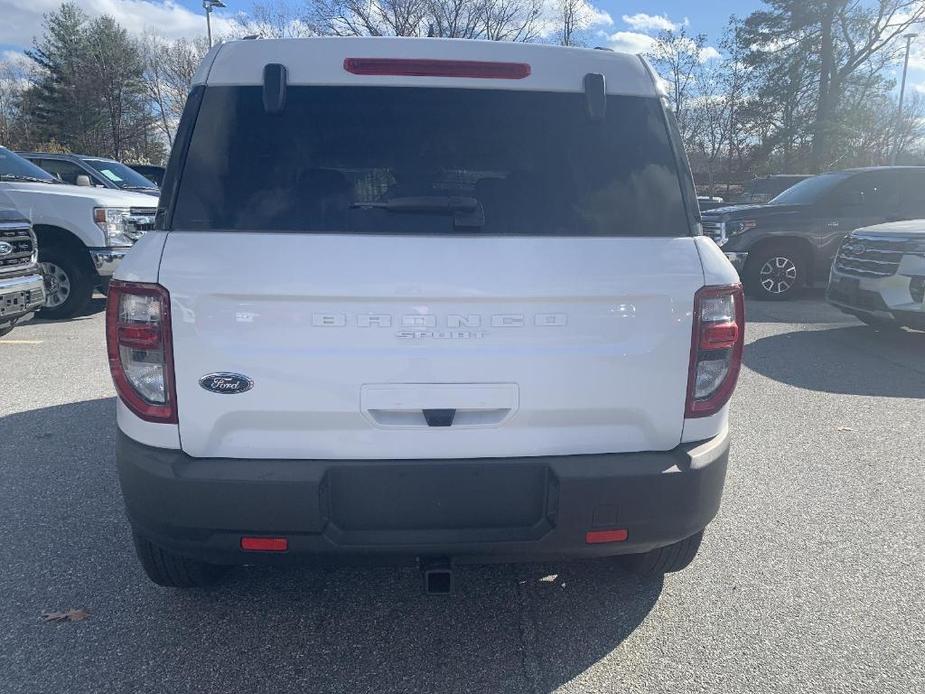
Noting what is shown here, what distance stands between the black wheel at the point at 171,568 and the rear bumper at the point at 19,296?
16.0ft

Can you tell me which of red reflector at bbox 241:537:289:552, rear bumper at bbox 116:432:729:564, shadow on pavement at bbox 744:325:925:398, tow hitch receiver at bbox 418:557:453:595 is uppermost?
rear bumper at bbox 116:432:729:564

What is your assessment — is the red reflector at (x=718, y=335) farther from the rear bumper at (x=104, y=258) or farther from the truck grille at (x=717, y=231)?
the truck grille at (x=717, y=231)

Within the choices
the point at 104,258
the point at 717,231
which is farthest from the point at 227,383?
Result: the point at 717,231

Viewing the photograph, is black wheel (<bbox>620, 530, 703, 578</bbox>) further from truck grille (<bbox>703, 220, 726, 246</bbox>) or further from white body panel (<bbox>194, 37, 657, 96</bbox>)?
truck grille (<bbox>703, 220, 726, 246</bbox>)

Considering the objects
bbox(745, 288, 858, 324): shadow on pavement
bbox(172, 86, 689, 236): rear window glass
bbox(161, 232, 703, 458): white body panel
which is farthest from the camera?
bbox(745, 288, 858, 324): shadow on pavement

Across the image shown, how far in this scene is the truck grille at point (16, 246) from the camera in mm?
6453

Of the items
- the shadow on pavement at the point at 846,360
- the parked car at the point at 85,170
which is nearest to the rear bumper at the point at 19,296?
the parked car at the point at 85,170

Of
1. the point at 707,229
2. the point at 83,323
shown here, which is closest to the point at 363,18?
the point at 707,229

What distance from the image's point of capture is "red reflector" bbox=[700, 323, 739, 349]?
2203mm

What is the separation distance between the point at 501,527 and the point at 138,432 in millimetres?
1159

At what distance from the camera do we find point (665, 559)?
8.98 ft

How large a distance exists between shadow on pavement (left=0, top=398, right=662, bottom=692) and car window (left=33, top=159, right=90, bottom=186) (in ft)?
29.4

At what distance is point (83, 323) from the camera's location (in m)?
8.34

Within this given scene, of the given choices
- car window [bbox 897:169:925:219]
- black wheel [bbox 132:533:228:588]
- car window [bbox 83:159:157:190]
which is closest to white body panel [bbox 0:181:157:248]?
car window [bbox 83:159:157:190]
